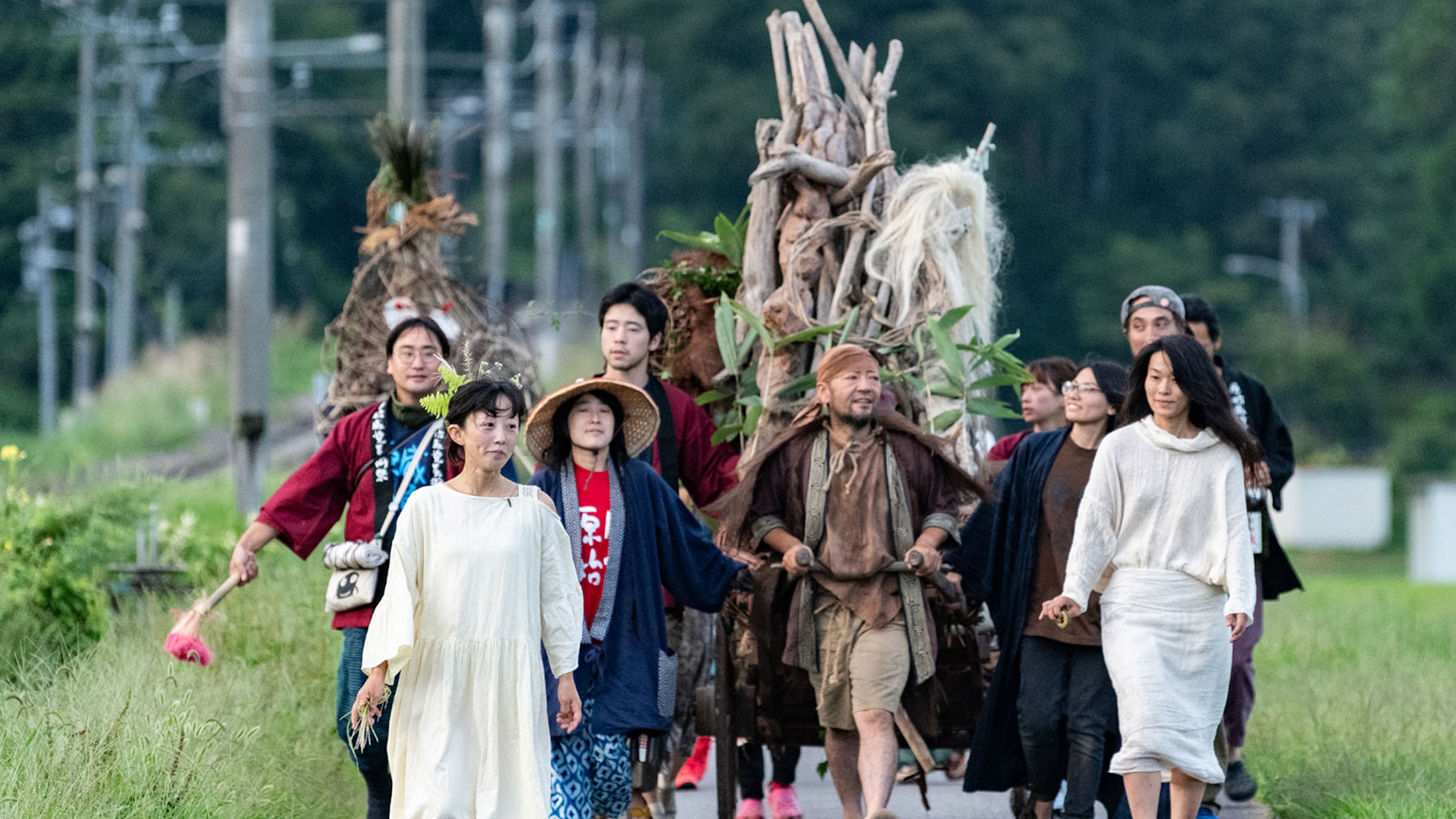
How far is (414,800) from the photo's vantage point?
672cm

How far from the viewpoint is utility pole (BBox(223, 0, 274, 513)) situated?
48.2ft

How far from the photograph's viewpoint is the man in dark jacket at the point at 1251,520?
29.8 ft

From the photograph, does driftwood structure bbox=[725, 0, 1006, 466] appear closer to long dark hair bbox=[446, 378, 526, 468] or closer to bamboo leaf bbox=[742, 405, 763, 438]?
bamboo leaf bbox=[742, 405, 763, 438]

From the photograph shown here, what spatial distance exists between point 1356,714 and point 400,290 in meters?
5.18

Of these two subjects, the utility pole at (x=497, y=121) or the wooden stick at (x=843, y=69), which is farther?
the utility pole at (x=497, y=121)

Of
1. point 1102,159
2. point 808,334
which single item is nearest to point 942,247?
point 808,334

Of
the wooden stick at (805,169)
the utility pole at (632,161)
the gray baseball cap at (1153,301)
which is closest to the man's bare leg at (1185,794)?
the gray baseball cap at (1153,301)

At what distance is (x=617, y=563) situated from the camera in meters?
7.71

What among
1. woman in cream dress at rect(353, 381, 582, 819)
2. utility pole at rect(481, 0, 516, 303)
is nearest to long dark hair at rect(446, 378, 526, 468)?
woman in cream dress at rect(353, 381, 582, 819)

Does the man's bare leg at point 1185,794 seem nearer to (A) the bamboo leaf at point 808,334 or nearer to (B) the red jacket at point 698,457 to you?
(B) the red jacket at point 698,457

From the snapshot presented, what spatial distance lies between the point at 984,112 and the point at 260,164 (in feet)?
188

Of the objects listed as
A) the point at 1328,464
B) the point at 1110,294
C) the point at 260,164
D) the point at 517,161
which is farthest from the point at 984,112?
the point at 260,164

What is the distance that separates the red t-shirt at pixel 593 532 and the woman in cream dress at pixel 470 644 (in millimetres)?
792

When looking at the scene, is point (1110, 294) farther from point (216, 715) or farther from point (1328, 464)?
point (216, 715)
